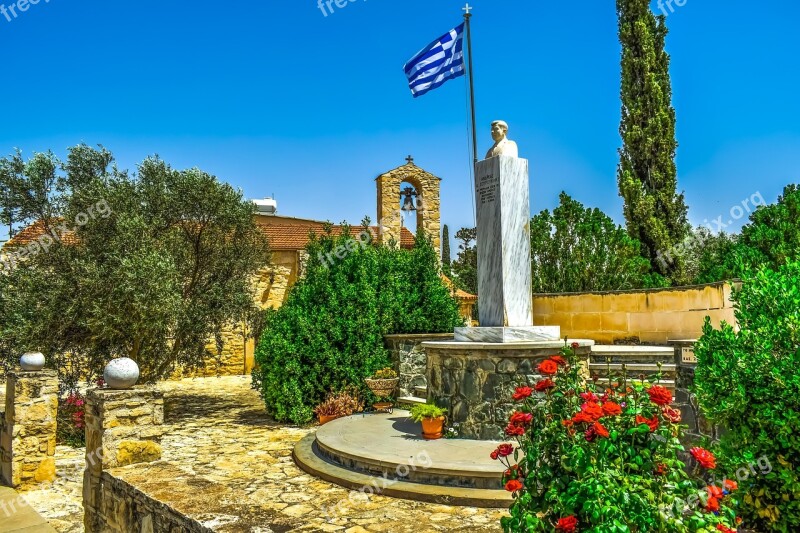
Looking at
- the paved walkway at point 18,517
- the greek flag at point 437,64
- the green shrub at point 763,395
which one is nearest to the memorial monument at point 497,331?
the green shrub at point 763,395

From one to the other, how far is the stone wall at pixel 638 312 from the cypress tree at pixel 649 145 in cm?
658

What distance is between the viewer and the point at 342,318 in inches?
411

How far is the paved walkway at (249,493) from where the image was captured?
4.65 m

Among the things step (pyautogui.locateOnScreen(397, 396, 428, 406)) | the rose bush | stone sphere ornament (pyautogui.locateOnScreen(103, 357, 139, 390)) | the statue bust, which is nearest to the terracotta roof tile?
stone sphere ornament (pyautogui.locateOnScreen(103, 357, 139, 390))

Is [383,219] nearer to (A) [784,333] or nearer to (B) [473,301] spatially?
(B) [473,301]

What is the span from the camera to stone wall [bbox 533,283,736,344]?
10.0 m

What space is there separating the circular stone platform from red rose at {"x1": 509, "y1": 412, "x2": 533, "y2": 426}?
2.48 metres

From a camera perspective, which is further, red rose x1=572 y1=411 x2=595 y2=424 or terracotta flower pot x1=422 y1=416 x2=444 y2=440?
terracotta flower pot x1=422 y1=416 x2=444 y2=440

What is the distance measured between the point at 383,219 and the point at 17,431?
11489 mm

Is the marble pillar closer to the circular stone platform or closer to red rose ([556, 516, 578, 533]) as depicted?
the circular stone platform

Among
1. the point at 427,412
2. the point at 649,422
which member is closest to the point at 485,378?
the point at 427,412

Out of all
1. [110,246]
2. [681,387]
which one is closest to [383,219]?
[110,246]

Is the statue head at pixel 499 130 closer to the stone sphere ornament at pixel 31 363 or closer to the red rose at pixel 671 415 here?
the red rose at pixel 671 415

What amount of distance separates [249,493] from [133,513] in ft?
3.71
